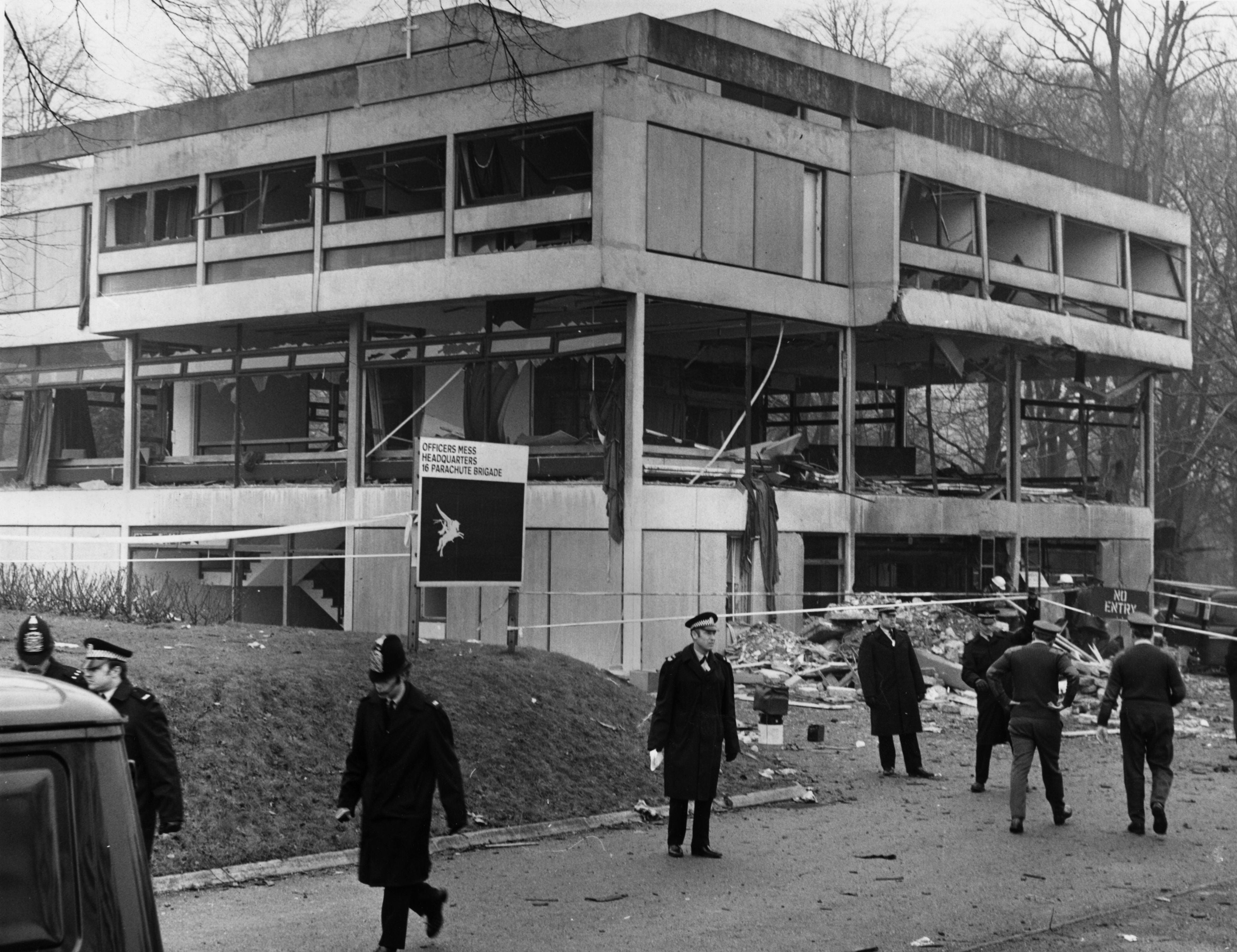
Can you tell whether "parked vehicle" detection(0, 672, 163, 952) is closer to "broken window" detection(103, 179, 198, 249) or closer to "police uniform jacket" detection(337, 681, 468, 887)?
"police uniform jacket" detection(337, 681, 468, 887)

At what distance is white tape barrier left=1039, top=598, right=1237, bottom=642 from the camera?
28.2 metres

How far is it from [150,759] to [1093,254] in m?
34.6

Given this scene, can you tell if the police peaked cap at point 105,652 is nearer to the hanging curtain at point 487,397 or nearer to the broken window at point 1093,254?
the hanging curtain at point 487,397

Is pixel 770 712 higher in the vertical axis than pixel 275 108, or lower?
lower

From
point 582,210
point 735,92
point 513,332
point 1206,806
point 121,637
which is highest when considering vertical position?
point 735,92

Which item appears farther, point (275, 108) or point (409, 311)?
point (275, 108)

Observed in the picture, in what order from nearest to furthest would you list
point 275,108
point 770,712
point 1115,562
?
point 770,712
point 275,108
point 1115,562

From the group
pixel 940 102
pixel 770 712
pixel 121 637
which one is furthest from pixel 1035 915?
pixel 940 102

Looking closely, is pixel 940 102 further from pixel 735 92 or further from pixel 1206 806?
pixel 1206 806

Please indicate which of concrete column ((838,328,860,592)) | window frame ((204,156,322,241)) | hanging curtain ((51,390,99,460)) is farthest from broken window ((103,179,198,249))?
concrete column ((838,328,860,592))

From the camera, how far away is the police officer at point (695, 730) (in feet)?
40.2

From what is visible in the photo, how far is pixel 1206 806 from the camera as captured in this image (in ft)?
51.2

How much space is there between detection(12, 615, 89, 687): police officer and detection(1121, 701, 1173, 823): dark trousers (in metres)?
8.91

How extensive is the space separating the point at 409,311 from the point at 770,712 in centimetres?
1533
